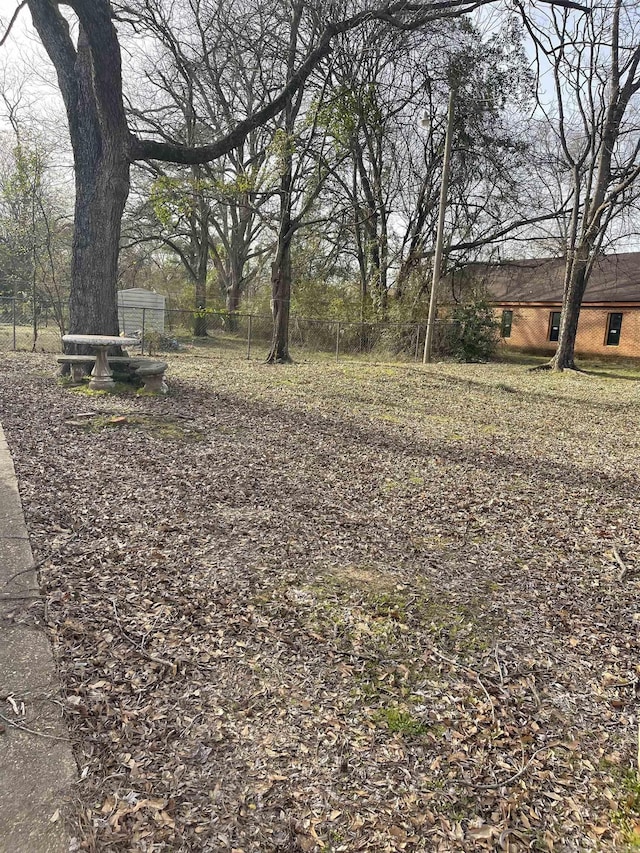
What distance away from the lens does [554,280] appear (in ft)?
81.7

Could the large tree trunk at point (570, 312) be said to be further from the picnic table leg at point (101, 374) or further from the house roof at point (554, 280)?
the picnic table leg at point (101, 374)

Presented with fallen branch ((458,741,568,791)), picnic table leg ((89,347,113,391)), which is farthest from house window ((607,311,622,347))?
fallen branch ((458,741,568,791))

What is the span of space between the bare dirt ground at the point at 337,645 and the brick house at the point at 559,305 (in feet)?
56.1

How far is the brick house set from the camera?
69.7ft

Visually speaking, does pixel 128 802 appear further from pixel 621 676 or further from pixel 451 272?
pixel 451 272

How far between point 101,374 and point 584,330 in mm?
20943

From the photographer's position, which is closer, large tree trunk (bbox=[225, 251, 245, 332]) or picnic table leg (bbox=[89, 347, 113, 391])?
picnic table leg (bbox=[89, 347, 113, 391])

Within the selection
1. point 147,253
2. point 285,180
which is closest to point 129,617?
point 285,180

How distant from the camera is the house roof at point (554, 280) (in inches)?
842

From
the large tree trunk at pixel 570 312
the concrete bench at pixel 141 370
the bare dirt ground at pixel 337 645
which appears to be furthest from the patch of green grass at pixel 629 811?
the large tree trunk at pixel 570 312

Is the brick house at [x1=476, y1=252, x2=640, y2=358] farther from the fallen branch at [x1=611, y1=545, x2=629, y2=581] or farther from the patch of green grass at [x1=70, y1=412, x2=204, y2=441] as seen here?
the fallen branch at [x1=611, y1=545, x2=629, y2=581]

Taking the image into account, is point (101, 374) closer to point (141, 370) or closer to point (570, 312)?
point (141, 370)

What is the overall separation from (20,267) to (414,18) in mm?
18322

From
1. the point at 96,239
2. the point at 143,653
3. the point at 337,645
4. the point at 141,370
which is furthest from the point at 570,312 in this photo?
the point at 143,653
